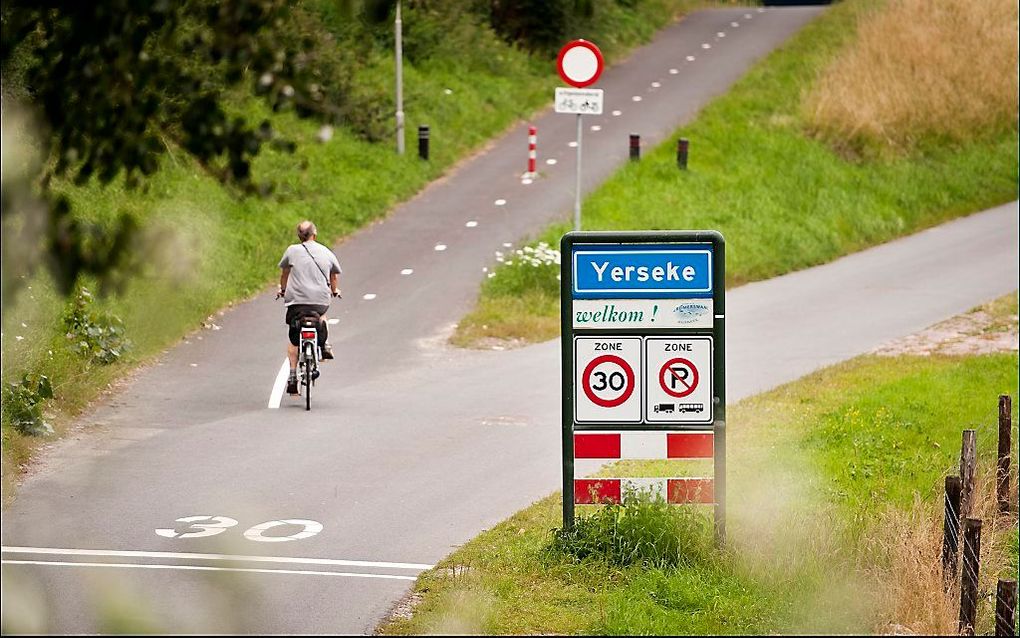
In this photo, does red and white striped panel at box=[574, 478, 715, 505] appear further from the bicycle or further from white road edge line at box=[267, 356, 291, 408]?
white road edge line at box=[267, 356, 291, 408]

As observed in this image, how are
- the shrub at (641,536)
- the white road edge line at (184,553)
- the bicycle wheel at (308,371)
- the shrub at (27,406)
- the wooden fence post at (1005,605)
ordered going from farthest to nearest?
the bicycle wheel at (308,371) < the shrub at (27,406) < the white road edge line at (184,553) < the shrub at (641,536) < the wooden fence post at (1005,605)

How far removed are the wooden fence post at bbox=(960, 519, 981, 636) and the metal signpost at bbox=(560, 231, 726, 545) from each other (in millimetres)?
1567

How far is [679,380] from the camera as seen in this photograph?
9672 mm

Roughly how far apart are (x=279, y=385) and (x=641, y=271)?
23.3ft

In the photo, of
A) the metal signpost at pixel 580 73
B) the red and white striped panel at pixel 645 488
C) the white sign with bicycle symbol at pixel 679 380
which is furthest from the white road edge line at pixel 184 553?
the metal signpost at pixel 580 73

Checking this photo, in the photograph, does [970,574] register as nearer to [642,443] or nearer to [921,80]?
[642,443]

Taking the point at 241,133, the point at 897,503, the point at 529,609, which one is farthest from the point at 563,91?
the point at 241,133

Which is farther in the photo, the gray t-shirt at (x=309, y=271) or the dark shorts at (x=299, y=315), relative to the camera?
the dark shorts at (x=299, y=315)

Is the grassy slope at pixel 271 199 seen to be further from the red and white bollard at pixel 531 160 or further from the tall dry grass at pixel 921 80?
the tall dry grass at pixel 921 80

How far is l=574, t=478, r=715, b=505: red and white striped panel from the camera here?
9.70m

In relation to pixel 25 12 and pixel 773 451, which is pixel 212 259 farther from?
pixel 25 12

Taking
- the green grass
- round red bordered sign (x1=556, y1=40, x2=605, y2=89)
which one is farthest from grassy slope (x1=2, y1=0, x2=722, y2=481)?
round red bordered sign (x1=556, y1=40, x2=605, y2=89)

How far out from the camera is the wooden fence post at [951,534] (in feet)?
30.0

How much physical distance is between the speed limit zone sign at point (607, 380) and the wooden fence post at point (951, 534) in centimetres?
184
